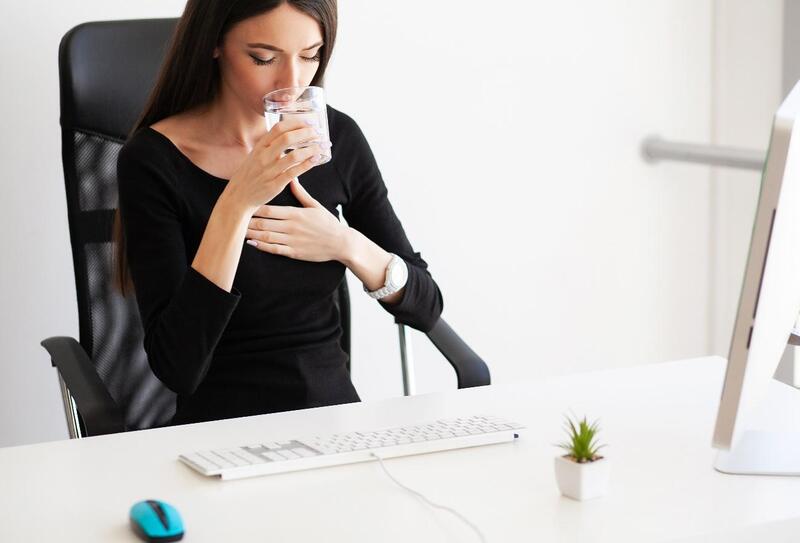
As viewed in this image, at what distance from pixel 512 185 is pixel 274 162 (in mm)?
1282

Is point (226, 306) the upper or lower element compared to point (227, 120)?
lower

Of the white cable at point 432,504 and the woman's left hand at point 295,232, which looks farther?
the woman's left hand at point 295,232

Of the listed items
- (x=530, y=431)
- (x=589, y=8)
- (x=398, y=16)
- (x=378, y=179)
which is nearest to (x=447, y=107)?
(x=398, y=16)

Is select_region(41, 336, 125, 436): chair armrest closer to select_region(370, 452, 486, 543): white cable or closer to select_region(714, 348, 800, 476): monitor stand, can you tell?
select_region(370, 452, 486, 543): white cable

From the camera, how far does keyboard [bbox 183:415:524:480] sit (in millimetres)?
1146

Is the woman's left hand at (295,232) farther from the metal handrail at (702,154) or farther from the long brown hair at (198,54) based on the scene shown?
the metal handrail at (702,154)

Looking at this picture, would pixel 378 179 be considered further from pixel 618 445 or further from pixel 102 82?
pixel 618 445

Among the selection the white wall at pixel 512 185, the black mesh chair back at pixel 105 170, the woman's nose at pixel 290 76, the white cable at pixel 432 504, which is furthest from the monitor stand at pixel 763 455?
the white wall at pixel 512 185

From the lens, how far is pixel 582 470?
1030 mm

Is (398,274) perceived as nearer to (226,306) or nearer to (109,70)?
(226,306)

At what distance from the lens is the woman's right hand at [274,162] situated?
1.39 m

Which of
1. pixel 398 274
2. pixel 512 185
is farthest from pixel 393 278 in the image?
pixel 512 185

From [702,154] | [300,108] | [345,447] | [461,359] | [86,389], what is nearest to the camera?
[345,447]

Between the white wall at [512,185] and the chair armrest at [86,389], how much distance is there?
563 millimetres
